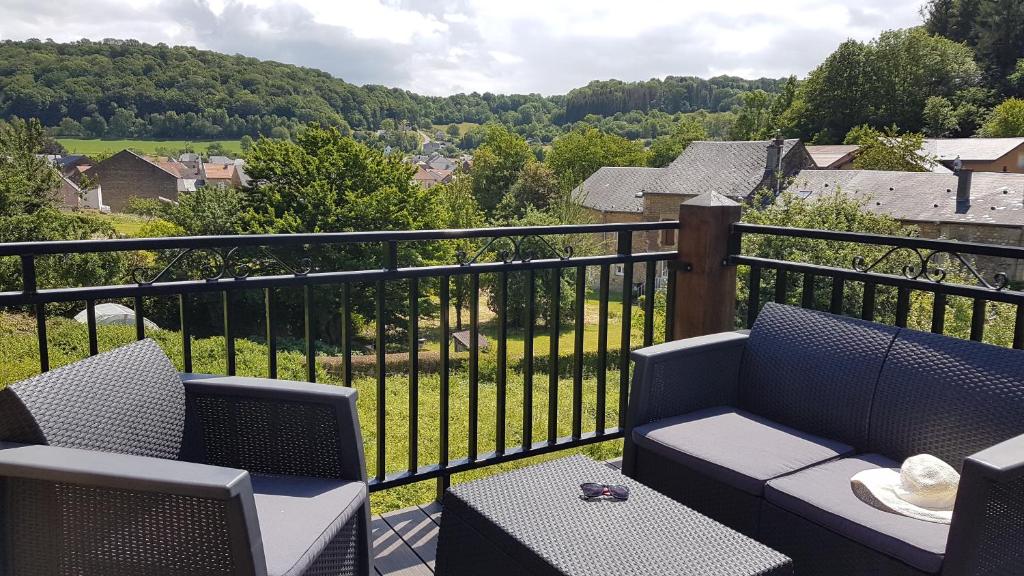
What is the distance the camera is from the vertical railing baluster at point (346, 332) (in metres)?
2.28

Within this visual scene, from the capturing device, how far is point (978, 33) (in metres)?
58.7

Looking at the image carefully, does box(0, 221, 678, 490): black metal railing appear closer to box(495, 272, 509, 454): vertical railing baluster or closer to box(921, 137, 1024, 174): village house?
box(495, 272, 509, 454): vertical railing baluster

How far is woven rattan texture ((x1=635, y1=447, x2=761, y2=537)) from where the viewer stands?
2033 millimetres

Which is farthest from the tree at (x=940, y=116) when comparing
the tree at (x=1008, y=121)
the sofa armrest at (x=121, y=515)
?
the sofa armrest at (x=121, y=515)

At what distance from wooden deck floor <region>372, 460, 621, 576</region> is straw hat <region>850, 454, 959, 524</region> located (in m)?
1.27

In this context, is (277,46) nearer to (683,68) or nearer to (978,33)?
(683,68)

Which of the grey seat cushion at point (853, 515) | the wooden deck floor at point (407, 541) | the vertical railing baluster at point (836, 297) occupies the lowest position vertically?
the wooden deck floor at point (407, 541)

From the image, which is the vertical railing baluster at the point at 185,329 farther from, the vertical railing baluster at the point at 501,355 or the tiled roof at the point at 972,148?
the tiled roof at the point at 972,148

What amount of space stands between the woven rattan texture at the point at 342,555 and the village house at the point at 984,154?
45366mm

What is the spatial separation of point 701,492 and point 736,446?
19cm

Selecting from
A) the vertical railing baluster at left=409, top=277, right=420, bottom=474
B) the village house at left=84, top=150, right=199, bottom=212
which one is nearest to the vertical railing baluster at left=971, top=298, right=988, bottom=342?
the vertical railing baluster at left=409, top=277, right=420, bottom=474

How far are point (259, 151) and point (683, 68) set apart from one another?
254ft

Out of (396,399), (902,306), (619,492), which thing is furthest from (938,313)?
(396,399)

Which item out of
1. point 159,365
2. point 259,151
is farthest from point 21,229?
point 159,365
